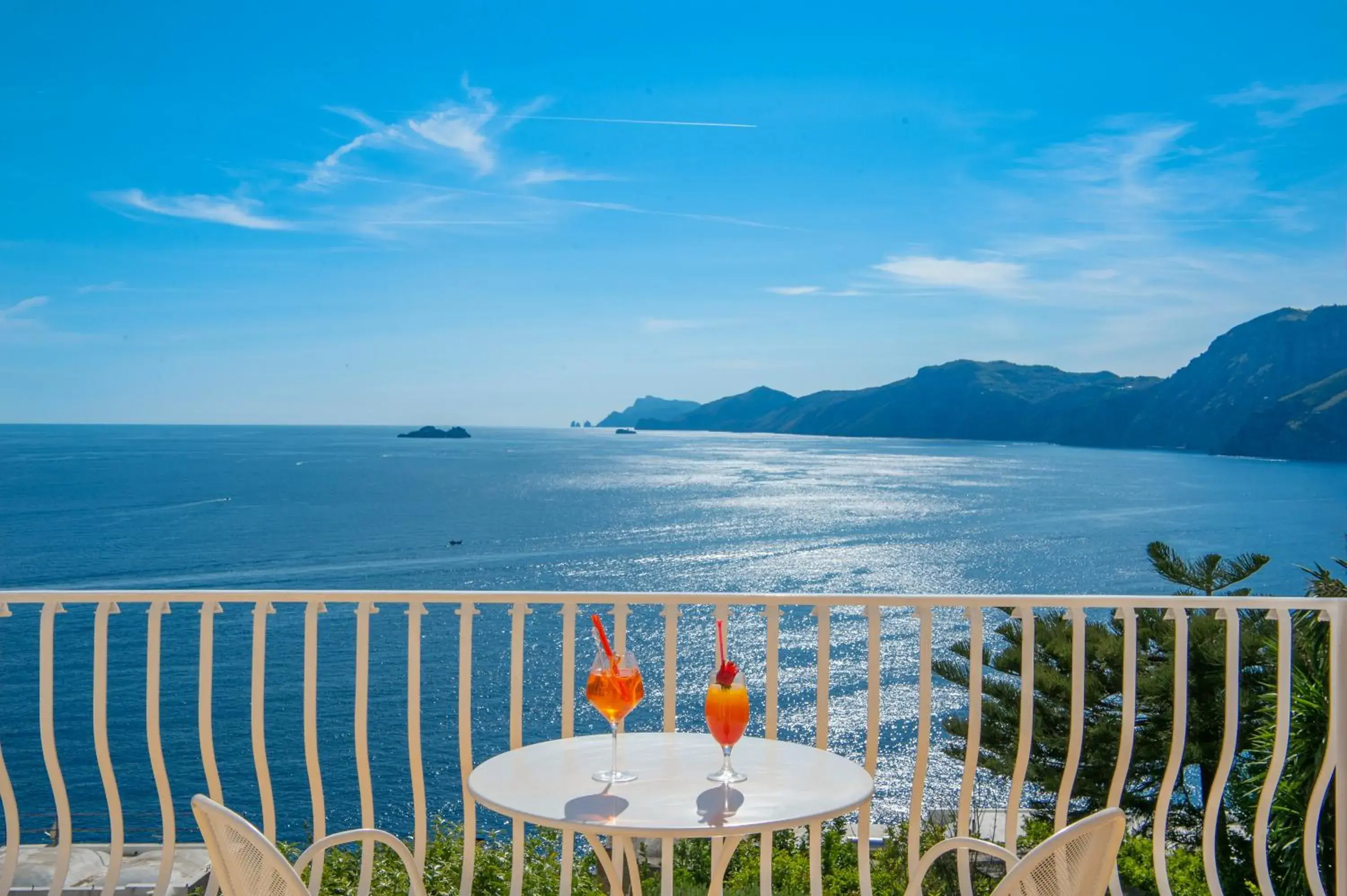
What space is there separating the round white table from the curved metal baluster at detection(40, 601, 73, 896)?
49.2 inches

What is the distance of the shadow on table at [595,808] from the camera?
1897 millimetres

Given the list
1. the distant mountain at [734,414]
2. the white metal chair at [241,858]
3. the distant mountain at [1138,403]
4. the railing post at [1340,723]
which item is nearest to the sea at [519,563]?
the railing post at [1340,723]

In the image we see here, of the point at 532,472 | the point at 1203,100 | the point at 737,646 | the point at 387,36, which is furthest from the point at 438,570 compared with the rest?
the point at 1203,100

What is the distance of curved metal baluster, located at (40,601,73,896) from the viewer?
2734mm

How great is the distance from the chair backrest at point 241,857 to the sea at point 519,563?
5.13 feet

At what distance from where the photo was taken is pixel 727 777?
7.02 ft

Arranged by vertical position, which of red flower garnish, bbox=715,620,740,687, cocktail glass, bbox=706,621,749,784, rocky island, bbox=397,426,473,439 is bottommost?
rocky island, bbox=397,426,473,439

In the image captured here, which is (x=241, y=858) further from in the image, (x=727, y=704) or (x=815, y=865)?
(x=815, y=865)

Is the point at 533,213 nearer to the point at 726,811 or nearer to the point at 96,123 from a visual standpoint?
the point at 96,123

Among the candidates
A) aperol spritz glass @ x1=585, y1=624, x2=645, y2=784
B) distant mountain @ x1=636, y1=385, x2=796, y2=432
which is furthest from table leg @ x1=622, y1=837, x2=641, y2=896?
distant mountain @ x1=636, y1=385, x2=796, y2=432

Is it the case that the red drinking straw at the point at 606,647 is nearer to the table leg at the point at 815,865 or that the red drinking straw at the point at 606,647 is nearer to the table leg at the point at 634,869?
the table leg at the point at 634,869

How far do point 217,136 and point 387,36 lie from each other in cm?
1089

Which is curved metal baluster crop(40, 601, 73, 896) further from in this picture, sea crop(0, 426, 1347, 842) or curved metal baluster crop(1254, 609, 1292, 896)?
curved metal baluster crop(1254, 609, 1292, 896)

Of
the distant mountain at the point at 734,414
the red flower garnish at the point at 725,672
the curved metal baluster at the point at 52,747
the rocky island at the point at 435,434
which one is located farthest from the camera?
the rocky island at the point at 435,434
